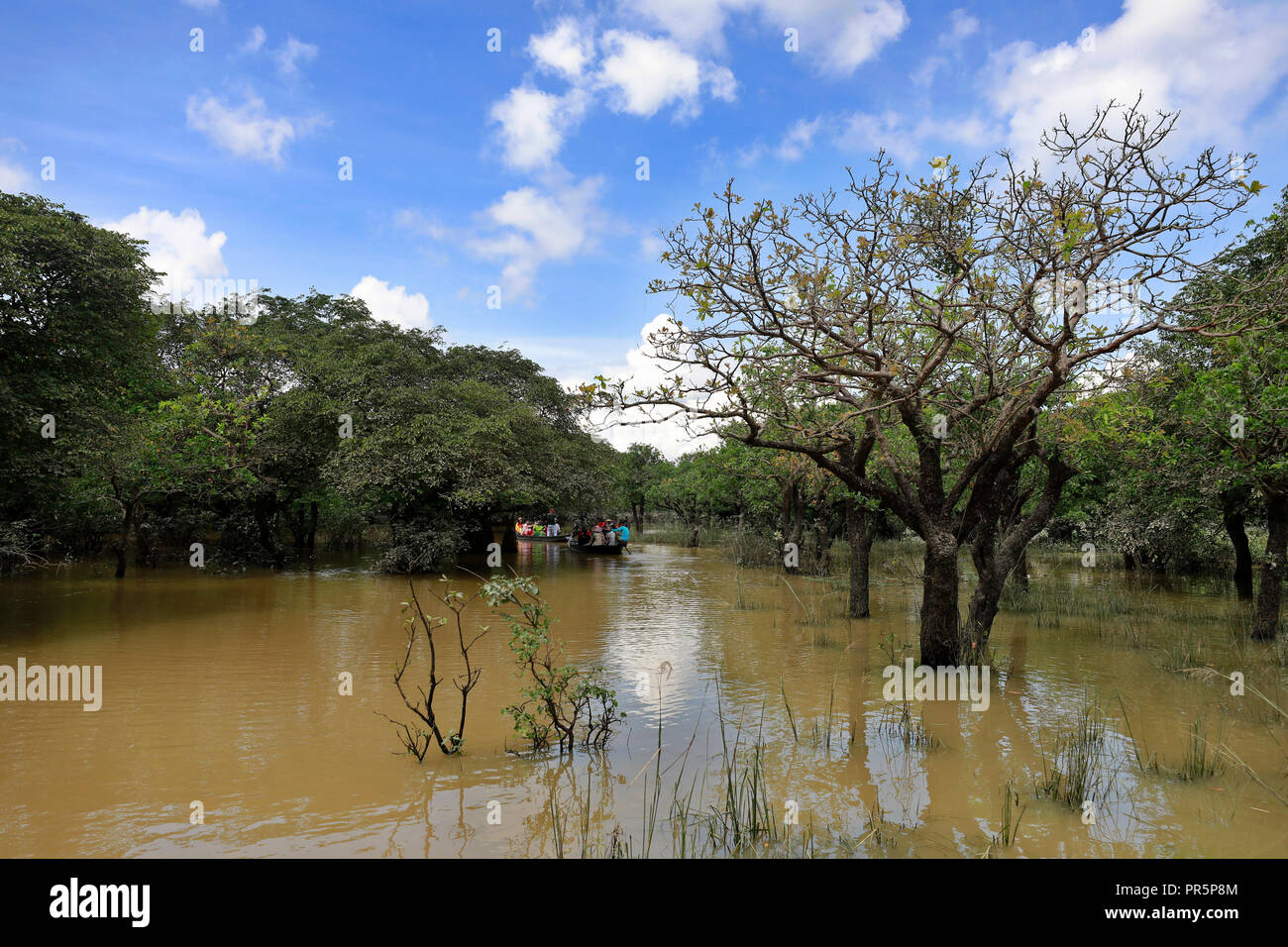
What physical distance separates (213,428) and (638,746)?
19.4 metres

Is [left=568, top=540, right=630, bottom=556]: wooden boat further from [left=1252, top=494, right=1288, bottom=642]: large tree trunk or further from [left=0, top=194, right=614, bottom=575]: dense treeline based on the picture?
[left=1252, top=494, right=1288, bottom=642]: large tree trunk

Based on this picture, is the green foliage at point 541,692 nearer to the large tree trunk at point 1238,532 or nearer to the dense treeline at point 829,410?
the dense treeline at point 829,410

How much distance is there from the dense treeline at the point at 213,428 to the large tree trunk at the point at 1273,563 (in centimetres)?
1702

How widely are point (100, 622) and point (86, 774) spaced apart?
9.06 metres

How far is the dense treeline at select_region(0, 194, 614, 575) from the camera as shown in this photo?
39.9ft

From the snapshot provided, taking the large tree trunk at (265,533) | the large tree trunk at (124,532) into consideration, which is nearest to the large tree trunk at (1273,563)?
the large tree trunk at (124,532)

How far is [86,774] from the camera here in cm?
609

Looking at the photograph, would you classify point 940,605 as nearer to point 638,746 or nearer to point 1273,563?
point 638,746

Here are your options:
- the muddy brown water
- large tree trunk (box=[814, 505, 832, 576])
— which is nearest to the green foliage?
the muddy brown water

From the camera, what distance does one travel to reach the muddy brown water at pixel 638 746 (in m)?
5.04

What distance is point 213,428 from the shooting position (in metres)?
20.8

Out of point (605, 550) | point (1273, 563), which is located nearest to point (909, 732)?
point (1273, 563)

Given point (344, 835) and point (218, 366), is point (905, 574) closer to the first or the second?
point (344, 835)
